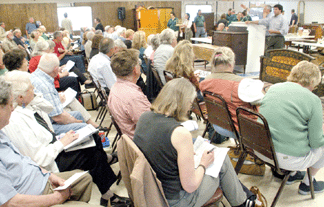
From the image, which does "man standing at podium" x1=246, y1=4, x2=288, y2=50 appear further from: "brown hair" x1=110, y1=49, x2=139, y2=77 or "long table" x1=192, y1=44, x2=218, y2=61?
"brown hair" x1=110, y1=49, x2=139, y2=77

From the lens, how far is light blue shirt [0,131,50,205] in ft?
4.41

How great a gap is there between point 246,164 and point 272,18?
503 cm

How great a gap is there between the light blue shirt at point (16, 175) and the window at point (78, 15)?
1495 centimetres

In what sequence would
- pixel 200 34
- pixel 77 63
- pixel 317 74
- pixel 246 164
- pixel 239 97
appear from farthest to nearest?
pixel 200 34, pixel 77 63, pixel 246 164, pixel 239 97, pixel 317 74

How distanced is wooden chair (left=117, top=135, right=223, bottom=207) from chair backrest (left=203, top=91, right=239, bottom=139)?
3.54ft

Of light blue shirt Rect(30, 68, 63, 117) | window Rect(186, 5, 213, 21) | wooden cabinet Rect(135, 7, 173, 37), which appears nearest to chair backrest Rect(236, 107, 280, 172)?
light blue shirt Rect(30, 68, 63, 117)

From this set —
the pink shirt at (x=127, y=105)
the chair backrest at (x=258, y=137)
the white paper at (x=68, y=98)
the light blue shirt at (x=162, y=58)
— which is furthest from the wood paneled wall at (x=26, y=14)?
the chair backrest at (x=258, y=137)

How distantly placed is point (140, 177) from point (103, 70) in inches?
109

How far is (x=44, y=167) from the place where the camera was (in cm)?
189

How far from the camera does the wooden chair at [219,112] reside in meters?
2.37

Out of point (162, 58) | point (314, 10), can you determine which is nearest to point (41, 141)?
point (162, 58)

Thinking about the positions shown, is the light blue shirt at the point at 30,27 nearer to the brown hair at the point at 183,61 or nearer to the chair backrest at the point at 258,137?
the brown hair at the point at 183,61

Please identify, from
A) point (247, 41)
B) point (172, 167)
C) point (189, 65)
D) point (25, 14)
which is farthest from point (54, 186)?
point (25, 14)

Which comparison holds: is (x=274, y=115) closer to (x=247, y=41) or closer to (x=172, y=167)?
(x=172, y=167)
